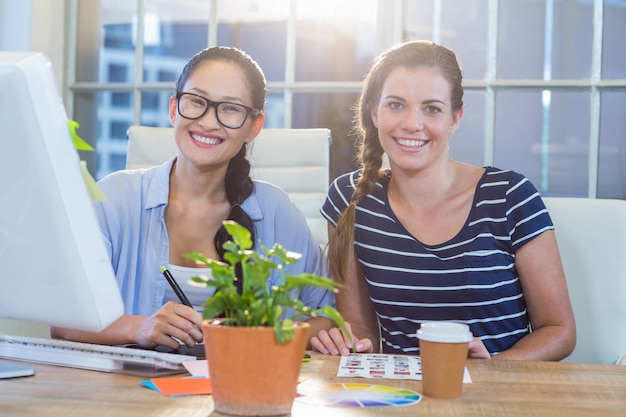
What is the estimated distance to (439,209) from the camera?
192cm

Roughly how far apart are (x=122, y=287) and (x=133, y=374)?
0.67 metres

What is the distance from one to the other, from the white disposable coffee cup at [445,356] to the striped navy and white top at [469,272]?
0.73 metres

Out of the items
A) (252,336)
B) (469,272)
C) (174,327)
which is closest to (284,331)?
(252,336)

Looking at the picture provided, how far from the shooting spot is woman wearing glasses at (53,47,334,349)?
1.87 meters

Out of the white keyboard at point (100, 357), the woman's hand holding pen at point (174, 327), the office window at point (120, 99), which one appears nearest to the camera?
the white keyboard at point (100, 357)

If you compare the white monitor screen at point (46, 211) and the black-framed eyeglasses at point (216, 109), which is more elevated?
the black-framed eyeglasses at point (216, 109)

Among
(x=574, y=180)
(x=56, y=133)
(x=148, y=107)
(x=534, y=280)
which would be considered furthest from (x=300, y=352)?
(x=148, y=107)

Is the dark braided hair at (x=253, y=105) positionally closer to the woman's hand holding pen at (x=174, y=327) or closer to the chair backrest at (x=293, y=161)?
the chair backrest at (x=293, y=161)

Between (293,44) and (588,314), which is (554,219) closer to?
(588,314)

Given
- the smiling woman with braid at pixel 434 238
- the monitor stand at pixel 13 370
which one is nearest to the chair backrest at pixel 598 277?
the smiling woman with braid at pixel 434 238

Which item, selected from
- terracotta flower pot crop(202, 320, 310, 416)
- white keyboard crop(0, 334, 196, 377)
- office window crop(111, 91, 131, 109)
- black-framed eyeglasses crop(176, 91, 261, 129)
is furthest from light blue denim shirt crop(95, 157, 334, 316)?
office window crop(111, 91, 131, 109)

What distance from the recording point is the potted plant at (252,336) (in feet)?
3.05

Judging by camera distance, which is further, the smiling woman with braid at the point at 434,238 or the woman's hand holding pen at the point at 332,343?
the smiling woman with braid at the point at 434,238

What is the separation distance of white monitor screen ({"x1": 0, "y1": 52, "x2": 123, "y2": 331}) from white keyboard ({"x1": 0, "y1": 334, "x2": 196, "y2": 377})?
242 mm
